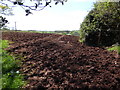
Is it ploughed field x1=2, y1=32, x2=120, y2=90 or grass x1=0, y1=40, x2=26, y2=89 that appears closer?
ploughed field x1=2, y1=32, x2=120, y2=90

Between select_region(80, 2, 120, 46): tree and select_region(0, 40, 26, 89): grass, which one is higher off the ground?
select_region(80, 2, 120, 46): tree

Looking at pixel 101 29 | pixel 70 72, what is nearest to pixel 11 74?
Result: pixel 70 72

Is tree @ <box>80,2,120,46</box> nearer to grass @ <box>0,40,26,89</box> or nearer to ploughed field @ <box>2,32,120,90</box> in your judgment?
ploughed field @ <box>2,32,120,90</box>

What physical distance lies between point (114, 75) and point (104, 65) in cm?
88

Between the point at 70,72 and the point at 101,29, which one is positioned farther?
the point at 101,29

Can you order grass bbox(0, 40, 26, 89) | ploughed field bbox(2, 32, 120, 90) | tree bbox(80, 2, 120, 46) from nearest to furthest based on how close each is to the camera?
ploughed field bbox(2, 32, 120, 90) < grass bbox(0, 40, 26, 89) < tree bbox(80, 2, 120, 46)

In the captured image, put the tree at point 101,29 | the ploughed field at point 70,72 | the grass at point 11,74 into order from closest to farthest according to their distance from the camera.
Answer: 1. the ploughed field at point 70,72
2. the grass at point 11,74
3. the tree at point 101,29

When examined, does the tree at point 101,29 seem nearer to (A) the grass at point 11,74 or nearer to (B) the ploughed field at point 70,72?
(B) the ploughed field at point 70,72

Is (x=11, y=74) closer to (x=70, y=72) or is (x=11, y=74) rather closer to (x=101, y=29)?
(x=70, y=72)

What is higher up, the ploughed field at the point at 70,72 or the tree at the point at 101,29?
the tree at the point at 101,29

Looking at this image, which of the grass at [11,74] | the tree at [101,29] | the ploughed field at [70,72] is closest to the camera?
the ploughed field at [70,72]

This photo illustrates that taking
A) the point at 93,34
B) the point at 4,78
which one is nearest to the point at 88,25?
the point at 93,34

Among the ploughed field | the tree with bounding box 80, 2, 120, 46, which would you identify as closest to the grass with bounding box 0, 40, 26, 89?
the ploughed field

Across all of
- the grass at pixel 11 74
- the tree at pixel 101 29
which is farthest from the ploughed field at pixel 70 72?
the tree at pixel 101 29
